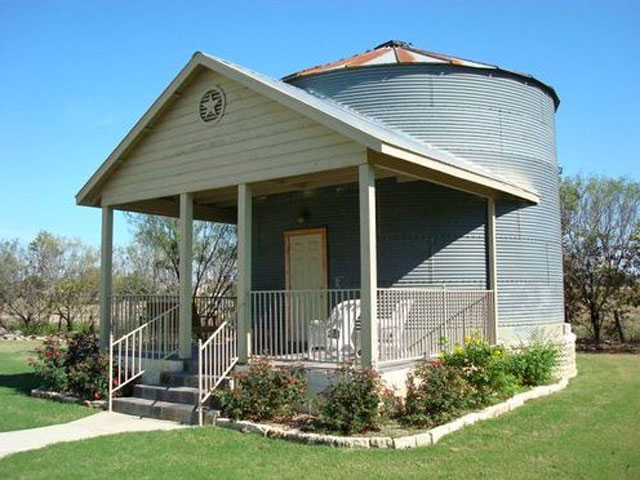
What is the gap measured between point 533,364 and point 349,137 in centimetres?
515

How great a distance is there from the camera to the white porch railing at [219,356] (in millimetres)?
8812

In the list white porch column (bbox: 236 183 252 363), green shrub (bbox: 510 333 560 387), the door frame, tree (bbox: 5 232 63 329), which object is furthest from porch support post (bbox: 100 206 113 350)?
tree (bbox: 5 232 63 329)

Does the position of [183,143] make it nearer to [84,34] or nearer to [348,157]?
[84,34]

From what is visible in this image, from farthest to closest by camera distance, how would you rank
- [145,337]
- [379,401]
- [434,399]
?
[145,337], [434,399], [379,401]

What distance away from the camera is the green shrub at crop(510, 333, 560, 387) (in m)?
10.2

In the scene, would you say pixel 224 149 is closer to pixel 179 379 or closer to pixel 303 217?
pixel 303 217

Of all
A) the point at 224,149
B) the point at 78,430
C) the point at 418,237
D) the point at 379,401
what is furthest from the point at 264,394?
the point at 418,237

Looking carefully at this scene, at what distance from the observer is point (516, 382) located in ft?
31.8

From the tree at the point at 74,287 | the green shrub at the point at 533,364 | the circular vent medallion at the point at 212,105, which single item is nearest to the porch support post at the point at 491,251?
the green shrub at the point at 533,364

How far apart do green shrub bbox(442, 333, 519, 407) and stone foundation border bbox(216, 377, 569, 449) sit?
0.19 metres

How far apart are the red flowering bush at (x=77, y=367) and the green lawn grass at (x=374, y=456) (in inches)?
103

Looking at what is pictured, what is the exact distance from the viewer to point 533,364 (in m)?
10.3

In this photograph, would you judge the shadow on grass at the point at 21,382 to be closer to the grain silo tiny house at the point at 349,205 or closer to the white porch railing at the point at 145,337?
the grain silo tiny house at the point at 349,205

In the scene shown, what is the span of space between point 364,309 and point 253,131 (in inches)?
133
